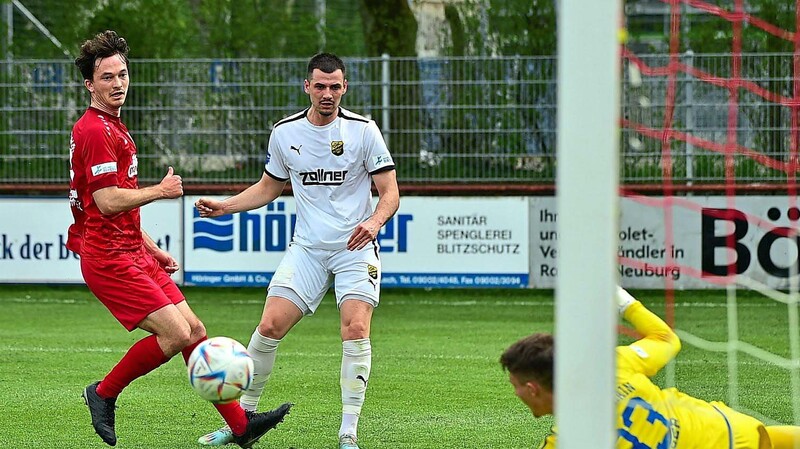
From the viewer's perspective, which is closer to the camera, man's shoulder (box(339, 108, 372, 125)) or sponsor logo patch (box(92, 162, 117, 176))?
sponsor logo patch (box(92, 162, 117, 176))

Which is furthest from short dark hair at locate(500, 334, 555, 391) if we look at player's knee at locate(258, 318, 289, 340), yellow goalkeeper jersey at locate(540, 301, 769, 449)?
player's knee at locate(258, 318, 289, 340)

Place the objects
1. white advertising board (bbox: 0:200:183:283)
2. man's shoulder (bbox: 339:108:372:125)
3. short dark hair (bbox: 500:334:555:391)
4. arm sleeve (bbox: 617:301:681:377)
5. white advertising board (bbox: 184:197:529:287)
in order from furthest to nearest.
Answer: white advertising board (bbox: 0:200:183:283)
white advertising board (bbox: 184:197:529:287)
man's shoulder (bbox: 339:108:372:125)
arm sleeve (bbox: 617:301:681:377)
short dark hair (bbox: 500:334:555:391)

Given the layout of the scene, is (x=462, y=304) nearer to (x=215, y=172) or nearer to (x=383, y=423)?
(x=215, y=172)

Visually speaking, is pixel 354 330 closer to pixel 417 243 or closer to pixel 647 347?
pixel 647 347

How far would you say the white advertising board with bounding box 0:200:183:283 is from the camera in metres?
14.1

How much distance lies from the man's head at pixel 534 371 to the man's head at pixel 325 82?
2477 mm

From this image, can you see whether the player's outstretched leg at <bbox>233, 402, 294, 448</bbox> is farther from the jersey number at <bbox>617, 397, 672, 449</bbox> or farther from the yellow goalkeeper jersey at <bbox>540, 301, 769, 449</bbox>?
the jersey number at <bbox>617, 397, 672, 449</bbox>

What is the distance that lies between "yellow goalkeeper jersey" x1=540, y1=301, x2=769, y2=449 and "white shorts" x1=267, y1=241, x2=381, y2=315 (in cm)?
209

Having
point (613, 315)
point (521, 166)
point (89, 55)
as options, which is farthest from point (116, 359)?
point (613, 315)

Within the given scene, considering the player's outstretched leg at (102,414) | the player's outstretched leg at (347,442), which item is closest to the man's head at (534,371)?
the player's outstretched leg at (347,442)

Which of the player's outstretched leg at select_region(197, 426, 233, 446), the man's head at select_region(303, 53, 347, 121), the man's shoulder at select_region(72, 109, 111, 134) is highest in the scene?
the man's head at select_region(303, 53, 347, 121)

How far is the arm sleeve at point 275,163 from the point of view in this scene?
22.5 feet

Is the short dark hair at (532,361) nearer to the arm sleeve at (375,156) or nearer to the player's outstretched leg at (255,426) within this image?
the player's outstretched leg at (255,426)

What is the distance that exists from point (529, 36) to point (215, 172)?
3985 millimetres
